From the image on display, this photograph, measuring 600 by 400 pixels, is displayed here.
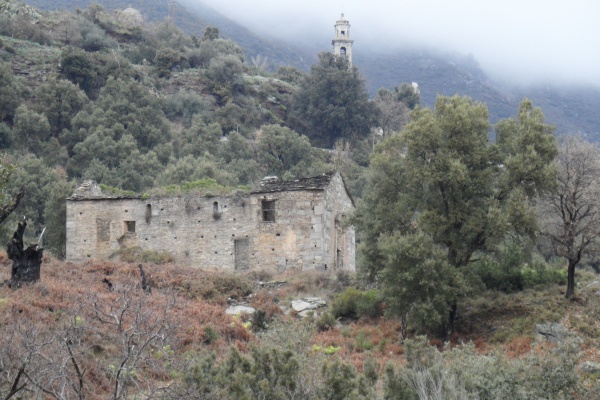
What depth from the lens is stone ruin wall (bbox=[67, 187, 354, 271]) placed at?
100 ft

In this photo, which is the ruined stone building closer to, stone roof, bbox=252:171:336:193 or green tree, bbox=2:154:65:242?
stone roof, bbox=252:171:336:193

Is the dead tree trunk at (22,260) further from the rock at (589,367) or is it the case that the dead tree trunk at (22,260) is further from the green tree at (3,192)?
the rock at (589,367)

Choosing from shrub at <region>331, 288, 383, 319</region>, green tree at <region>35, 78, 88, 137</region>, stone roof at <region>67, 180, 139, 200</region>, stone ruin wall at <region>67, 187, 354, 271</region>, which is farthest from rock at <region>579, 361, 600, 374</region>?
green tree at <region>35, 78, 88, 137</region>

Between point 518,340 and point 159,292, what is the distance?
33.8ft

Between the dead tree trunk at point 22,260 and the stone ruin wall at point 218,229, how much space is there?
7.83m

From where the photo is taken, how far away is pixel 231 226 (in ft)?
103

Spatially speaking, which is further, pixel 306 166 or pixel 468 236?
pixel 306 166

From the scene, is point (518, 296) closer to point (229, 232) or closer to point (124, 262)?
point (229, 232)

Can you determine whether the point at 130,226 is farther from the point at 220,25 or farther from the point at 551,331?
the point at 220,25

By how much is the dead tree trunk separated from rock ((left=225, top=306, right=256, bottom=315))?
547cm

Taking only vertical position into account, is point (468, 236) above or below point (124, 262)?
above

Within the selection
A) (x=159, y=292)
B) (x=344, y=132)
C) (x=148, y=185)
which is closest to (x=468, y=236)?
(x=159, y=292)

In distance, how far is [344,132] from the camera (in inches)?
2746

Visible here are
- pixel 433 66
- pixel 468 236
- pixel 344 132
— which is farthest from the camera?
pixel 433 66
